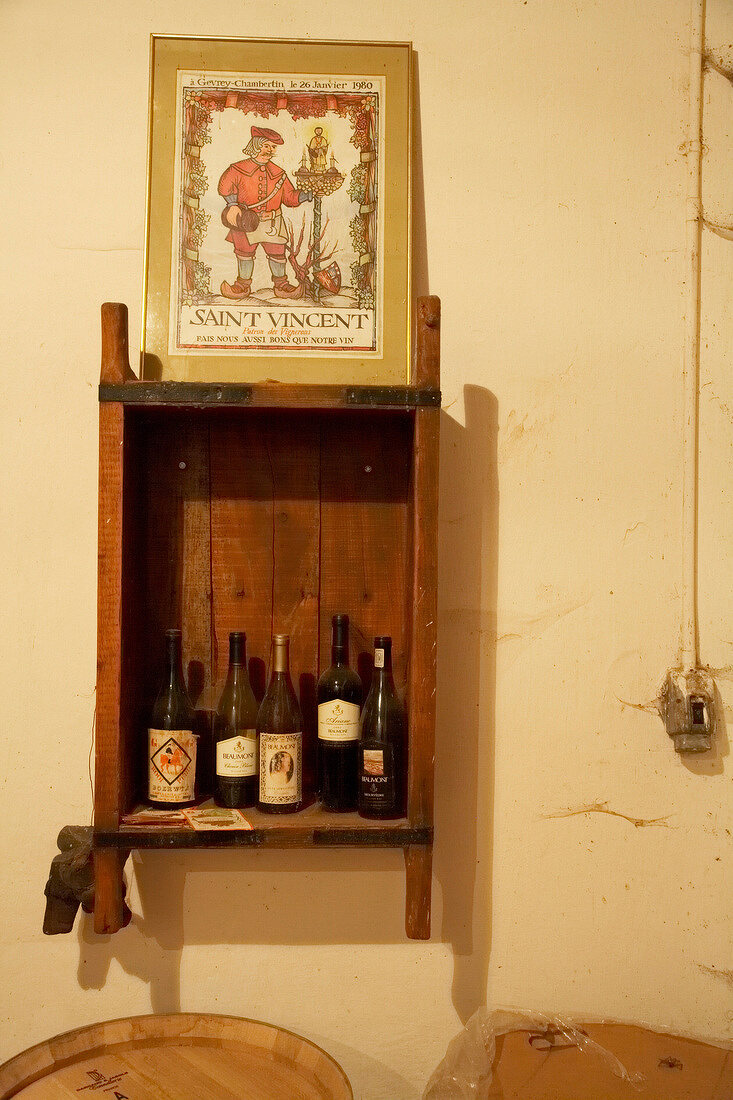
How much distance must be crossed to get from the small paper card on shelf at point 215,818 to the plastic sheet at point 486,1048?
465 mm

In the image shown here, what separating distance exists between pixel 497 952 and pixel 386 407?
0.90 m

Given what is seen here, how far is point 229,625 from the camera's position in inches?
50.1

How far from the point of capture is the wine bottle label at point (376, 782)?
1146 millimetres

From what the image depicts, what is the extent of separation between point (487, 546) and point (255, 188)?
0.70m

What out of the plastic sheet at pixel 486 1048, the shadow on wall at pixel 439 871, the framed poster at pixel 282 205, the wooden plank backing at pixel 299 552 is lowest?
the plastic sheet at pixel 486 1048

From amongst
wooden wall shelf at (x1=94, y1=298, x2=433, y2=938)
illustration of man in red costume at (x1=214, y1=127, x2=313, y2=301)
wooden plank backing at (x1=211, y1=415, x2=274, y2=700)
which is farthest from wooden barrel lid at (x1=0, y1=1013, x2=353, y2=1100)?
illustration of man in red costume at (x1=214, y1=127, x2=313, y2=301)

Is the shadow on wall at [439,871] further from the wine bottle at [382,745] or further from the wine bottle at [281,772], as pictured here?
the wine bottle at [281,772]

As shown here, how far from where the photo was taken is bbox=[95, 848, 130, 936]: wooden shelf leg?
1.10 m

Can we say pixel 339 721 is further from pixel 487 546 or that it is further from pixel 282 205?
pixel 282 205

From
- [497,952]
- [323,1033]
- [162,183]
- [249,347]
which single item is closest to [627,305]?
[249,347]

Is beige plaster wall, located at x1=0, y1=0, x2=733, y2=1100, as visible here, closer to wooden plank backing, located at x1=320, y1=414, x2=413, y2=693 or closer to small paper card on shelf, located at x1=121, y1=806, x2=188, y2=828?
wooden plank backing, located at x1=320, y1=414, x2=413, y2=693

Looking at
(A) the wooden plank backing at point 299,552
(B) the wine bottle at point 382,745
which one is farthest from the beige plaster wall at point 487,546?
(A) the wooden plank backing at point 299,552

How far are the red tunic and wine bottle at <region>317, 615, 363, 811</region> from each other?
66 cm

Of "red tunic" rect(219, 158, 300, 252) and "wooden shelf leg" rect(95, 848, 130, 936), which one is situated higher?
"red tunic" rect(219, 158, 300, 252)
